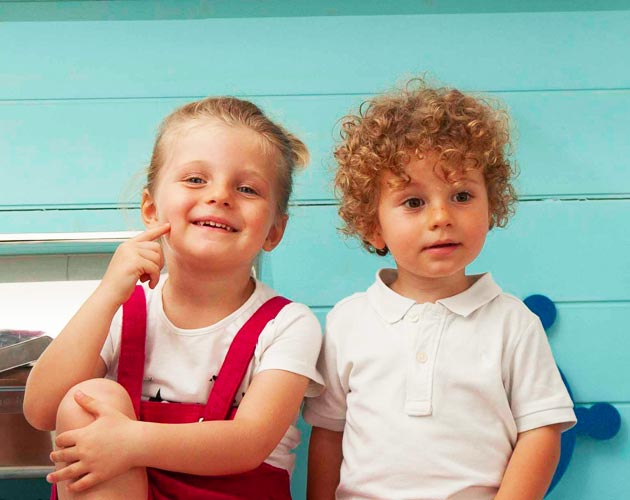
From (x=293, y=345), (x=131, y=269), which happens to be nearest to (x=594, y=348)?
(x=293, y=345)

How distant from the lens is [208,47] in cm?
145

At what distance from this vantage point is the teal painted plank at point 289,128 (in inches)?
55.7

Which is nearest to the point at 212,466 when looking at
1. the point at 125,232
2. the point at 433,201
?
the point at 433,201

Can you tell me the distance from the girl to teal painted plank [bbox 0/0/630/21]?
338 mm

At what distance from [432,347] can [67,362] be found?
18.7 inches

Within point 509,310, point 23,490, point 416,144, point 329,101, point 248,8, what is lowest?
point 23,490

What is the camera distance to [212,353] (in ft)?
3.62

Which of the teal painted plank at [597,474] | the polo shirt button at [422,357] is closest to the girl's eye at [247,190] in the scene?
the polo shirt button at [422,357]

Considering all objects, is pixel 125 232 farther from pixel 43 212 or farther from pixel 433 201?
pixel 433 201

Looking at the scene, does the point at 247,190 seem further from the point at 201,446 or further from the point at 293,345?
the point at 201,446

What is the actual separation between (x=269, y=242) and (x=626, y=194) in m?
0.67

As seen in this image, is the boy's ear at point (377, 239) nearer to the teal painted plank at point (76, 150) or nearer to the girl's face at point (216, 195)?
the girl's face at point (216, 195)

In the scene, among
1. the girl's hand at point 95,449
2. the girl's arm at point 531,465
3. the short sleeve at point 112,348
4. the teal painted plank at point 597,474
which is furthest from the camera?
the teal painted plank at point 597,474

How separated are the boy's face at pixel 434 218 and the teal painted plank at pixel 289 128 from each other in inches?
13.5
